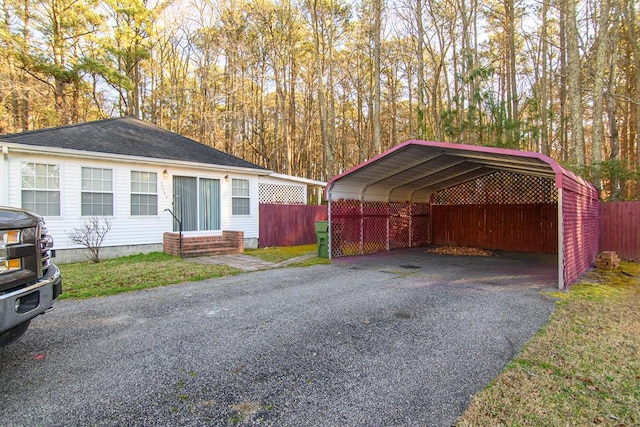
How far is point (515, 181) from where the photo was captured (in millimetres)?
10609

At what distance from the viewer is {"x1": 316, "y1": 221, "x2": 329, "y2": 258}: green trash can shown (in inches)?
348

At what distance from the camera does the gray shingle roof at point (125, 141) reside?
777cm

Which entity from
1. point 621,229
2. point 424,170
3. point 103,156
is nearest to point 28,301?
point 103,156

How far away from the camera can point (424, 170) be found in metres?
9.07

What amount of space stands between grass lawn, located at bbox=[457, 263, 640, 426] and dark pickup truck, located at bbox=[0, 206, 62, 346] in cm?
285

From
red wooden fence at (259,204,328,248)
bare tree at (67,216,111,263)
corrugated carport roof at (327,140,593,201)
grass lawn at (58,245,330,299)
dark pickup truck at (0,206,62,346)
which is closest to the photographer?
dark pickup truck at (0,206,62,346)

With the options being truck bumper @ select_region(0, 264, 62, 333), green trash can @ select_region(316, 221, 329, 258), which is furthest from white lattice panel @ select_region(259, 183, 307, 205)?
truck bumper @ select_region(0, 264, 62, 333)

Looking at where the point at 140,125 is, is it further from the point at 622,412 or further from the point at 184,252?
the point at 622,412

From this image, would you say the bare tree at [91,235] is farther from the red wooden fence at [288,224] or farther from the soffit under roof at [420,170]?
the soffit under roof at [420,170]

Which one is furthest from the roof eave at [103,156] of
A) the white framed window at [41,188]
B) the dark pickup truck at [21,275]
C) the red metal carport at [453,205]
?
the dark pickup truck at [21,275]

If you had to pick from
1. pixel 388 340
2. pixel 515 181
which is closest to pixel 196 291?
pixel 388 340

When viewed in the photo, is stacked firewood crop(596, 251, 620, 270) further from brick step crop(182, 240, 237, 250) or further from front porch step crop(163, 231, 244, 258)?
brick step crop(182, 240, 237, 250)

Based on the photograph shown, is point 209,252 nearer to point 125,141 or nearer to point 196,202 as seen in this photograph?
point 196,202

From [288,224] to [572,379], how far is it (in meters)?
10.1
